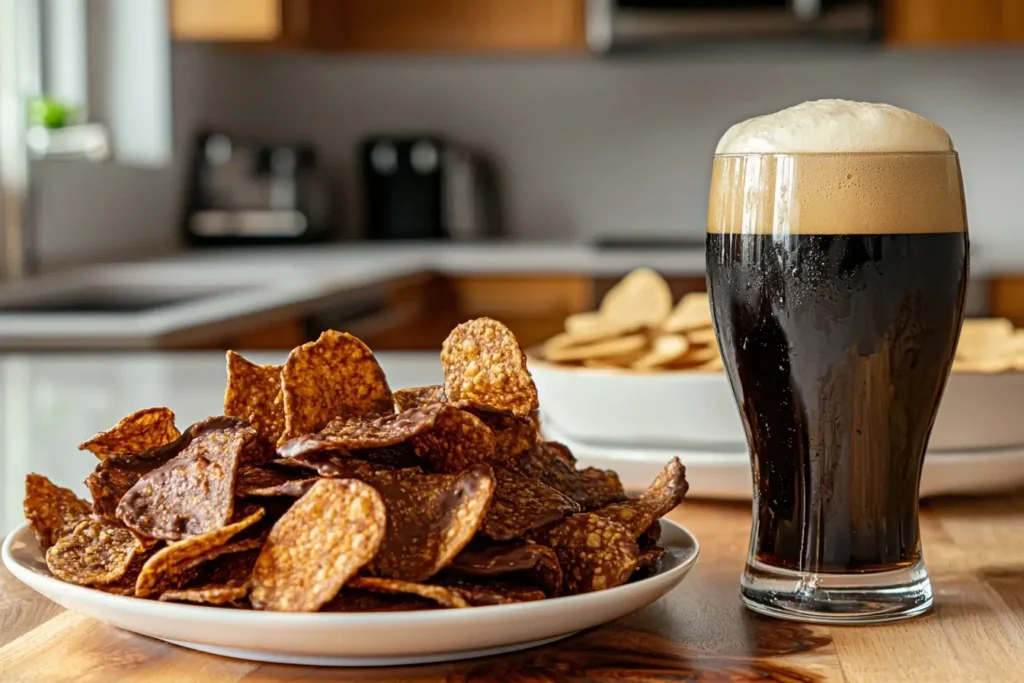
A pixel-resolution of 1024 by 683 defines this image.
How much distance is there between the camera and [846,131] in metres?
0.68

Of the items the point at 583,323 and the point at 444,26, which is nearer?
the point at 583,323

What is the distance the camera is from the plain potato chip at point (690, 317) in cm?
106

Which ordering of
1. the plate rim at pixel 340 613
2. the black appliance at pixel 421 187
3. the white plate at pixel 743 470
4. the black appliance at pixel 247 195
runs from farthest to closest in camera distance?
1. the black appliance at pixel 421 187
2. the black appliance at pixel 247 195
3. the white plate at pixel 743 470
4. the plate rim at pixel 340 613

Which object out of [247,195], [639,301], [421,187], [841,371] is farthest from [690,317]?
[421,187]

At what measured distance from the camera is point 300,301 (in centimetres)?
263

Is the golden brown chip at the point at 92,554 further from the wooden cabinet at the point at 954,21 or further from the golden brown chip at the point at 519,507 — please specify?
the wooden cabinet at the point at 954,21

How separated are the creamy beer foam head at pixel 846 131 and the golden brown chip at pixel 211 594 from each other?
320mm

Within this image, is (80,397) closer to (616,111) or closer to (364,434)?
(364,434)

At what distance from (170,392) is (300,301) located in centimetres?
124

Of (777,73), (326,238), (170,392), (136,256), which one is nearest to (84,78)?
(136,256)

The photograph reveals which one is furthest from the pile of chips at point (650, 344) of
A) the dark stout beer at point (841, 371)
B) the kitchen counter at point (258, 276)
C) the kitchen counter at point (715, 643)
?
the kitchen counter at point (258, 276)

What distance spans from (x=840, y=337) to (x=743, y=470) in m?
0.27

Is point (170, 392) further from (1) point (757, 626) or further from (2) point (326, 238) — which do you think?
(2) point (326, 238)

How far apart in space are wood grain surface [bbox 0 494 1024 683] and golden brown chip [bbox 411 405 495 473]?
0.09m
